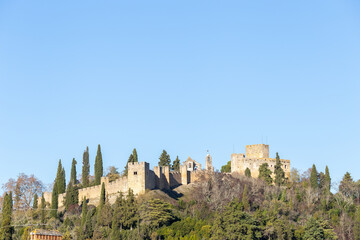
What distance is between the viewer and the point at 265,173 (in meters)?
96.6

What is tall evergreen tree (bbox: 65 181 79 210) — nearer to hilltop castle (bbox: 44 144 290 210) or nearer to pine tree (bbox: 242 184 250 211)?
hilltop castle (bbox: 44 144 290 210)

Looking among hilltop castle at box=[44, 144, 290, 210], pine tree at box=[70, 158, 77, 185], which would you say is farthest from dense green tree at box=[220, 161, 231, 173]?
pine tree at box=[70, 158, 77, 185]

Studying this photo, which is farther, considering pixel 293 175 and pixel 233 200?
pixel 293 175

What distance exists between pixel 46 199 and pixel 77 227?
19.1m

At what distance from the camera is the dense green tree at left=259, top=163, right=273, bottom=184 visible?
94988 mm

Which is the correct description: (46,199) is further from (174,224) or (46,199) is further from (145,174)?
(174,224)

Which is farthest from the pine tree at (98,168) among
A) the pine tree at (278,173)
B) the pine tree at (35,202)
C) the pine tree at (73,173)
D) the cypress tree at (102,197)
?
the pine tree at (278,173)

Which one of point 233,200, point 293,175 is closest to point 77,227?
point 233,200

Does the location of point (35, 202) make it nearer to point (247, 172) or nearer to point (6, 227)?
point (6, 227)

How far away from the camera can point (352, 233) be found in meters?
80.4

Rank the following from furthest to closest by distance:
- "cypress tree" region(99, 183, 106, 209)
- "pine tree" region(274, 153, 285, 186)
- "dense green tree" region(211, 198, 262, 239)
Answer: "pine tree" region(274, 153, 285, 186)
"cypress tree" region(99, 183, 106, 209)
"dense green tree" region(211, 198, 262, 239)

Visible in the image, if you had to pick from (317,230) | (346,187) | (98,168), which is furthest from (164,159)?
(317,230)

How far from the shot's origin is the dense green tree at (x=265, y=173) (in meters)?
→ 95.0

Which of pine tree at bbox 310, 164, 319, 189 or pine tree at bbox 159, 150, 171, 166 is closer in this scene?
pine tree at bbox 310, 164, 319, 189
